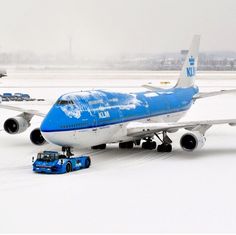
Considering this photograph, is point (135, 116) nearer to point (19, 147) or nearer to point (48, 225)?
point (19, 147)

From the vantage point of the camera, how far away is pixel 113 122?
31656 millimetres

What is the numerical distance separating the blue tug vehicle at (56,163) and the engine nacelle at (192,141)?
252 inches

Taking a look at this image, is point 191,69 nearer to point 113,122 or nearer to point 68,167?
point 113,122

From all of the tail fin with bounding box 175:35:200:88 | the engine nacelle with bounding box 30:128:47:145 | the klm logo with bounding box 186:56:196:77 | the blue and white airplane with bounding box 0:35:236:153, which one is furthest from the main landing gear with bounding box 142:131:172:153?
the klm logo with bounding box 186:56:196:77

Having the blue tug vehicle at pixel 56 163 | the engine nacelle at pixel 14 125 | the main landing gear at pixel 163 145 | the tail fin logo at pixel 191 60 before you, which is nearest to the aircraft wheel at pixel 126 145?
the main landing gear at pixel 163 145

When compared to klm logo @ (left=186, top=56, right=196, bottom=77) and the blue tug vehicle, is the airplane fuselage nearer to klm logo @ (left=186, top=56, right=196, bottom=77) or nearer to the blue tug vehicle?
the blue tug vehicle

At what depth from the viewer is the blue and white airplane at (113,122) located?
28.7 m

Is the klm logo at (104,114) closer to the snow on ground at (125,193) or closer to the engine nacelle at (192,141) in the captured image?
the snow on ground at (125,193)

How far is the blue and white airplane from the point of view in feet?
94.1

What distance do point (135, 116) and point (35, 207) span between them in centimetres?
1500

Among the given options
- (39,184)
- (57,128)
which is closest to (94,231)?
(39,184)

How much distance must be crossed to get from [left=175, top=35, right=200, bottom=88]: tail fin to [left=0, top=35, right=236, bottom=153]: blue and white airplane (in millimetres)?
4200

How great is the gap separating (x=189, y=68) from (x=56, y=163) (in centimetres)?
2231

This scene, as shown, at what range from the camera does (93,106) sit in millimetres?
30641
